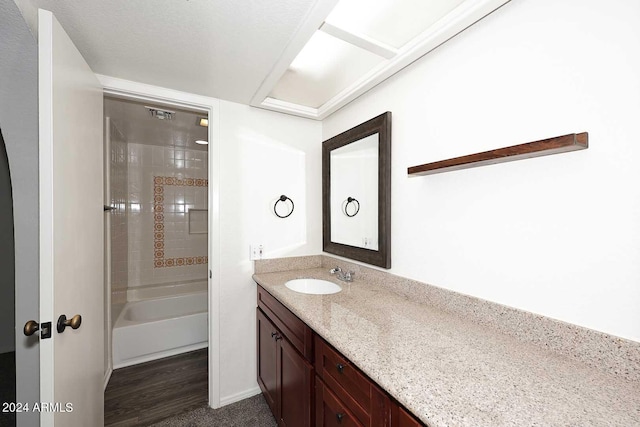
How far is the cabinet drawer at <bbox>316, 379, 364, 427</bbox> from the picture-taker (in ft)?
3.14

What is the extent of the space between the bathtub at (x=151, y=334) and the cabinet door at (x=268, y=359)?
1.13m

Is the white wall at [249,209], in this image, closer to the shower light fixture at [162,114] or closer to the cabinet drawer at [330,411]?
the shower light fixture at [162,114]

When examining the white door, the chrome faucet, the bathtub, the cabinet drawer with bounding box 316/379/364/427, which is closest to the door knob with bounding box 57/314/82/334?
the white door

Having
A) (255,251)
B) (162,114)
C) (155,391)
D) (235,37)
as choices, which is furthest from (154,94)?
(155,391)

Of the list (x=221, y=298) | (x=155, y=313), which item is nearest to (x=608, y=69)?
(x=221, y=298)

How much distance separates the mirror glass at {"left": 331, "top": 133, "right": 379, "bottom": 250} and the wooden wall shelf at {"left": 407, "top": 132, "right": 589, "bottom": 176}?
505 millimetres

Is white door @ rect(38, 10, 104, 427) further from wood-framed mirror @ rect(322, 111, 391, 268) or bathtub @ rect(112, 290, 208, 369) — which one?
wood-framed mirror @ rect(322, 111, 391, 268)

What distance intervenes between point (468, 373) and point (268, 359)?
1361mm

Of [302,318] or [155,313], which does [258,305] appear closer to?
[302,318]

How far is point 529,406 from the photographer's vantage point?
0.63 meters

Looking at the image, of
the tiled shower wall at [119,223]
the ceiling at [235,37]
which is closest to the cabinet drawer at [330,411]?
the ceiling at [235,37]

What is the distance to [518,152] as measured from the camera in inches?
36.1

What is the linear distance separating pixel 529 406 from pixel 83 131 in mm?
1896

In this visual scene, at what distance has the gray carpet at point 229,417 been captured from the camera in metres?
1.71
